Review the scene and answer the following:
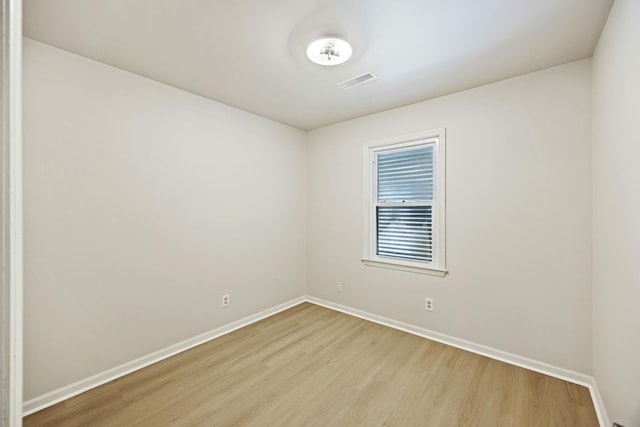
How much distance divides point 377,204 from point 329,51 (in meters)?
1.85

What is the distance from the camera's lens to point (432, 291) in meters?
2.88

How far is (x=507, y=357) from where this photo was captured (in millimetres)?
2428

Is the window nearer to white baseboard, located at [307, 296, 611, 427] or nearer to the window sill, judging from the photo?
the window sill

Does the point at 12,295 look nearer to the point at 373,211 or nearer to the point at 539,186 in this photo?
the point at 373,211

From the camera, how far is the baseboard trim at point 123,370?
1861mm

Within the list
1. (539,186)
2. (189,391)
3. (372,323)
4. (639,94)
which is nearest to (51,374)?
(189,391)

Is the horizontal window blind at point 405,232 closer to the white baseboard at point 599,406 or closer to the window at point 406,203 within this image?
the window at point 406,203

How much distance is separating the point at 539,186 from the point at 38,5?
11.6 feet

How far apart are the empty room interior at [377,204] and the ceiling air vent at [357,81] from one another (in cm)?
4

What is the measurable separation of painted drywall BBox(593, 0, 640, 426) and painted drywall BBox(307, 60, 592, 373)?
13cm

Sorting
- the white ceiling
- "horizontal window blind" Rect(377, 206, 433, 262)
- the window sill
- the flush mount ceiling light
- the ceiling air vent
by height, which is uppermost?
the ceiling air vent

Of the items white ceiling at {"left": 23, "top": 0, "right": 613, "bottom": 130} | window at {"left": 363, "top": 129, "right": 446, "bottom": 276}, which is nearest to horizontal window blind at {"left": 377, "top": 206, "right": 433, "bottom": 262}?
window at {"left": 363, "top": 129, "right": 446, "bottom": 276}

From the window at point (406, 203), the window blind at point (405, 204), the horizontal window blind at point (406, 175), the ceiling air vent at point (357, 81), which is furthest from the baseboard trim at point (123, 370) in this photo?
the ceiling air vent at point (357, 81)

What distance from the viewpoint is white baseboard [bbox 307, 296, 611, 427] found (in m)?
1.92
